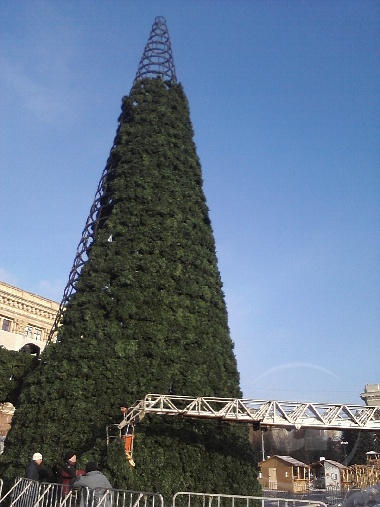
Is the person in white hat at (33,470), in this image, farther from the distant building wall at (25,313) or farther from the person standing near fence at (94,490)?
the distant building wall at (25,313)

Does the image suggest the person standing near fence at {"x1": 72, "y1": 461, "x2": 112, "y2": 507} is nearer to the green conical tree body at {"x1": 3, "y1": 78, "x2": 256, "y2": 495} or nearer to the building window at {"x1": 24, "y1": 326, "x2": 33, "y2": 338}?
the green conical tree body at {"x1": 3, "y1": 78, "x2": 256, "y2": 495}

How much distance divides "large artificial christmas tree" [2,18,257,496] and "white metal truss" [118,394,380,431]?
873 mm

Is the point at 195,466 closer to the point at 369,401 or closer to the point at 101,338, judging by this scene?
the point at 101,338

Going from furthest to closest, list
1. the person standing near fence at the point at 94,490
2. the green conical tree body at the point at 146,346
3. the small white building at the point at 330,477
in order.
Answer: the small white building at the point at 330,477 → the green conical tree body at the point at 146,346 → the person standing near fence at the point at 94,490

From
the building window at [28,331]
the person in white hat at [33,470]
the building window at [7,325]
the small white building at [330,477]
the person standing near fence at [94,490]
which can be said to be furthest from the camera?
the small white building at [330,477]

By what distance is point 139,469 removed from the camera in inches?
451

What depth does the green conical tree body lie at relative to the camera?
39.5 feet

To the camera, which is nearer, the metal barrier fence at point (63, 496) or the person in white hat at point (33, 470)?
the metal barrier fence at point (63, 496)

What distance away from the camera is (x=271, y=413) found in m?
12.0

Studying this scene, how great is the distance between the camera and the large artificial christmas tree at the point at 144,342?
12.0m

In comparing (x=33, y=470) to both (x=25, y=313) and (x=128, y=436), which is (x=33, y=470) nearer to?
(x=128, y=436)

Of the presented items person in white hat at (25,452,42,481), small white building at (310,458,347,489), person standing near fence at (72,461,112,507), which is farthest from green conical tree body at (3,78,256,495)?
small white building at (310,458,347,489)

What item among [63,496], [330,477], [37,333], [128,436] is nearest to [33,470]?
[63,496]

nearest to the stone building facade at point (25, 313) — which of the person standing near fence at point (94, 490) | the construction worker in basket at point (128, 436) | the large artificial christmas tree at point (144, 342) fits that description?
the large artificial christmas tree at point (144, 342)
